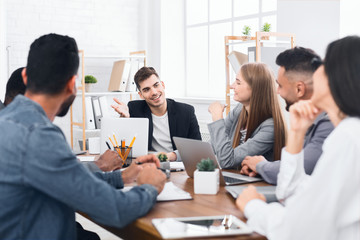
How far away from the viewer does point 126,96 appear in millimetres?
5910

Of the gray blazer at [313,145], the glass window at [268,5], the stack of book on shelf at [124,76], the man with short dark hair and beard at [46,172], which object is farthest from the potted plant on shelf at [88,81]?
the man with short dark hair and beard at [46,172]

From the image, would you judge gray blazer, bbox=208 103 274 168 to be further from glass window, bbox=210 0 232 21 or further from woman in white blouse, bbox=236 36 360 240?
glass window, bbox=210 0 232 21

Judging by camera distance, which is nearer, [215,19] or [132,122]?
[132,122]

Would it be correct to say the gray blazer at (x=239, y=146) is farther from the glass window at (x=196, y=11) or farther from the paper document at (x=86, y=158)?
the glass window at (x=196, y=11)

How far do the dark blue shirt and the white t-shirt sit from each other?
178 cm

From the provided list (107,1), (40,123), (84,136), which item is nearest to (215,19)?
(107,1)

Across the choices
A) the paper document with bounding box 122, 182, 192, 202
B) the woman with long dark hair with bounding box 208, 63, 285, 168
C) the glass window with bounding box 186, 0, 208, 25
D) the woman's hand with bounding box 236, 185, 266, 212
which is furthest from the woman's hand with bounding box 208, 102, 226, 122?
the glass window with bounding box 186, 0, 208, 25

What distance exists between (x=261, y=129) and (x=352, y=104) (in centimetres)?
124

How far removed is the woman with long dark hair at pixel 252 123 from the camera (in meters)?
2.38

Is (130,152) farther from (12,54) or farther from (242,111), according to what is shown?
(12,54)

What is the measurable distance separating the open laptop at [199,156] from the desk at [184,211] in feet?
0.54

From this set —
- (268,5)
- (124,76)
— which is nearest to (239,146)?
(268,5)

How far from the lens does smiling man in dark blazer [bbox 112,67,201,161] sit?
127 inches

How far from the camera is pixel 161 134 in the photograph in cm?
326
